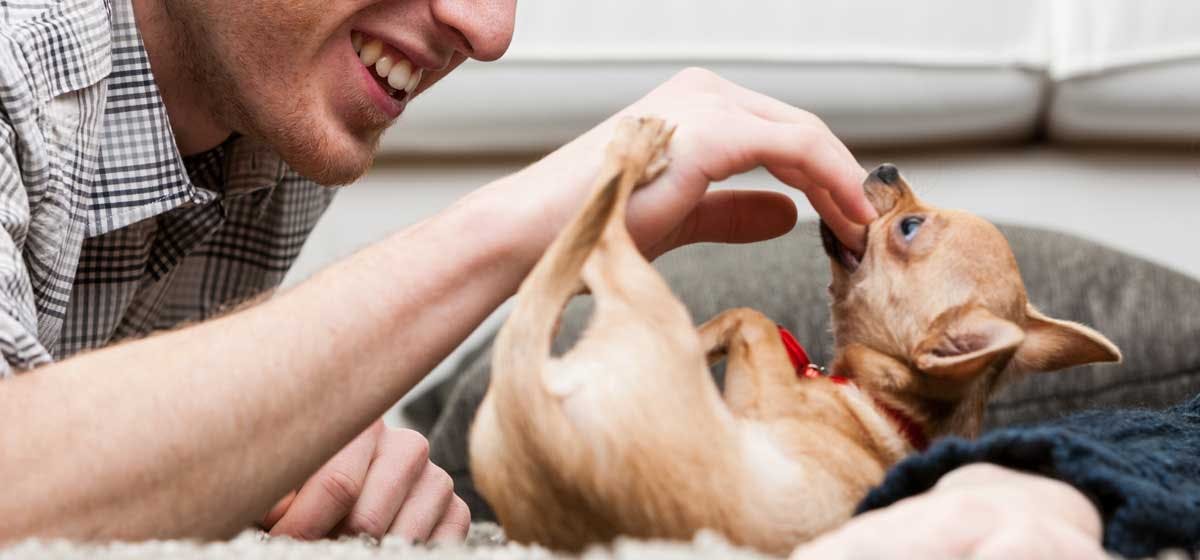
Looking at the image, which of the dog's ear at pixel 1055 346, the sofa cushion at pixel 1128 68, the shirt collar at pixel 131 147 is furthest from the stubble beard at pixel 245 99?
the sofa cushion at pixel 1128 68

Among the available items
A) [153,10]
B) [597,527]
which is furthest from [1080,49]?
[597,527]

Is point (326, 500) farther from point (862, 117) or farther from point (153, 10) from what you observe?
point (862, 117)

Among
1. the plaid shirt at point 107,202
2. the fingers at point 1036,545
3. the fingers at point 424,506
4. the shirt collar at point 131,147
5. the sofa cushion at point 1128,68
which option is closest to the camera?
the fingers at point 1036,545

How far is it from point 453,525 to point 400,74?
54cm

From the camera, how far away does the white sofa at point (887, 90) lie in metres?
2.11

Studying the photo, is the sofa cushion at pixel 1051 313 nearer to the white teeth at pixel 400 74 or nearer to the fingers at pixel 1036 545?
the white teeth at pixel 400 74

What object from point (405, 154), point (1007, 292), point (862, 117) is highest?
point (1007, 292)

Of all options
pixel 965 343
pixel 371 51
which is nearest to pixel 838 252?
pixel 965 343

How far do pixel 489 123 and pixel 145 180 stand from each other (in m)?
0.91

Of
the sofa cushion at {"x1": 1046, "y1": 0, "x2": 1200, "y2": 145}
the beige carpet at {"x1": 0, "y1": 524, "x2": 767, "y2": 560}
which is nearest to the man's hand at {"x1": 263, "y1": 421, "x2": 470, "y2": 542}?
the beige carpet at {"x1": 0, "y1": 524, "x2": 767, "y2": 560}

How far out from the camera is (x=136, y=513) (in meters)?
0.86

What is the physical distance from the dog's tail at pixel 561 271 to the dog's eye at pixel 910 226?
410 mm

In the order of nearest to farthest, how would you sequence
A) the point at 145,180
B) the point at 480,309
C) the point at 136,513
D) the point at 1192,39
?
the point at 136,513 → the point at 480,309 → the point at 145,180 → the point at 1192,39

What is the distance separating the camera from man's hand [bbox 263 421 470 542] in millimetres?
1147
